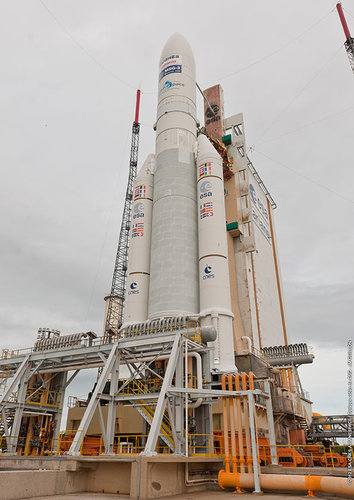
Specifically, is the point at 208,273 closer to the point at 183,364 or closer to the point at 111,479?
the point at 183,364

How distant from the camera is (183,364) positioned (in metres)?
19.5

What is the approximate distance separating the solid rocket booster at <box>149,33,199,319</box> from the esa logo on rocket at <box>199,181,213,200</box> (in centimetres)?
105

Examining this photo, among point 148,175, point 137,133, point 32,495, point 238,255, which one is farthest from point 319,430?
point 137,133

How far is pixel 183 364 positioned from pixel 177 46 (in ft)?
98.0

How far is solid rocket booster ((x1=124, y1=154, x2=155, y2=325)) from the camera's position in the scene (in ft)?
94.7

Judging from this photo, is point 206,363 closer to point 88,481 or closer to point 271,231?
point 88,481

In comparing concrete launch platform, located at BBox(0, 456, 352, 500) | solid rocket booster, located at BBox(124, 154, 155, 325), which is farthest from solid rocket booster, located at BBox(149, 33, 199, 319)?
concrete launch platform, located at BBox(0, 456, 352, 500)

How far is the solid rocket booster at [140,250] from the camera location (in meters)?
28.9

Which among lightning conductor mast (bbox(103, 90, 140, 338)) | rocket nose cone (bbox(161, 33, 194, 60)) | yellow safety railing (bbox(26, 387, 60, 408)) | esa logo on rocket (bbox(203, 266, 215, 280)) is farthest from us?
lightning conductor mast (bbox(103, 90, 140, 338))

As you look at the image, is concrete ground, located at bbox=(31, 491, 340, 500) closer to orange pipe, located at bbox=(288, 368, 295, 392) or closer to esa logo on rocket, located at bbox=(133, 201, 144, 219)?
esa logo on rocket, located at bbox=(133, 201, 144, 219)

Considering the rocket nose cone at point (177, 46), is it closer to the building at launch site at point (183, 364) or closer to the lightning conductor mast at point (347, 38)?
the building at launch site at point (183, 364)

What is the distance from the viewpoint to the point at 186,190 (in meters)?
30.4

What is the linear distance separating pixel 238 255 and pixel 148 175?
1185 centimetres

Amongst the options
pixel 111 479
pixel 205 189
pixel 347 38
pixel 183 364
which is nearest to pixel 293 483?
pixel 111 479
